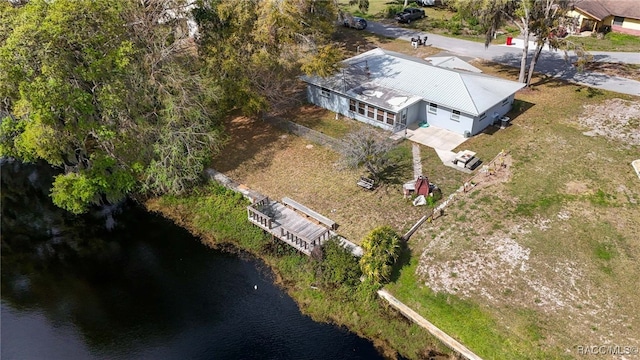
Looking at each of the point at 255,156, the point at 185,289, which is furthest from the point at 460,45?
the point at 185,289

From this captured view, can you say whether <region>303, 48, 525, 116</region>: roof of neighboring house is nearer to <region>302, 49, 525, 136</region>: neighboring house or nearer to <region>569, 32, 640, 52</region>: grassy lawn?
<region>302, 49, 525, 136</region>: neighboring house

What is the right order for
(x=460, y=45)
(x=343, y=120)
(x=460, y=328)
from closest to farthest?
(x=460, y=328), (x=343, y=120), (x=460, y=45)

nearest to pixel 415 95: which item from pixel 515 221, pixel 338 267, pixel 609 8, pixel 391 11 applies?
pixel 515 221

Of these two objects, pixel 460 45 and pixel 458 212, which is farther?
pixel 460 45

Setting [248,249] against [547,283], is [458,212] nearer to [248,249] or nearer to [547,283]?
[547,283]

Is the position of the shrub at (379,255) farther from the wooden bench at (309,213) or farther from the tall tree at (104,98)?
the tall tree at (104,98)

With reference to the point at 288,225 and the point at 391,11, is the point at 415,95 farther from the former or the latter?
the point at 391,11
